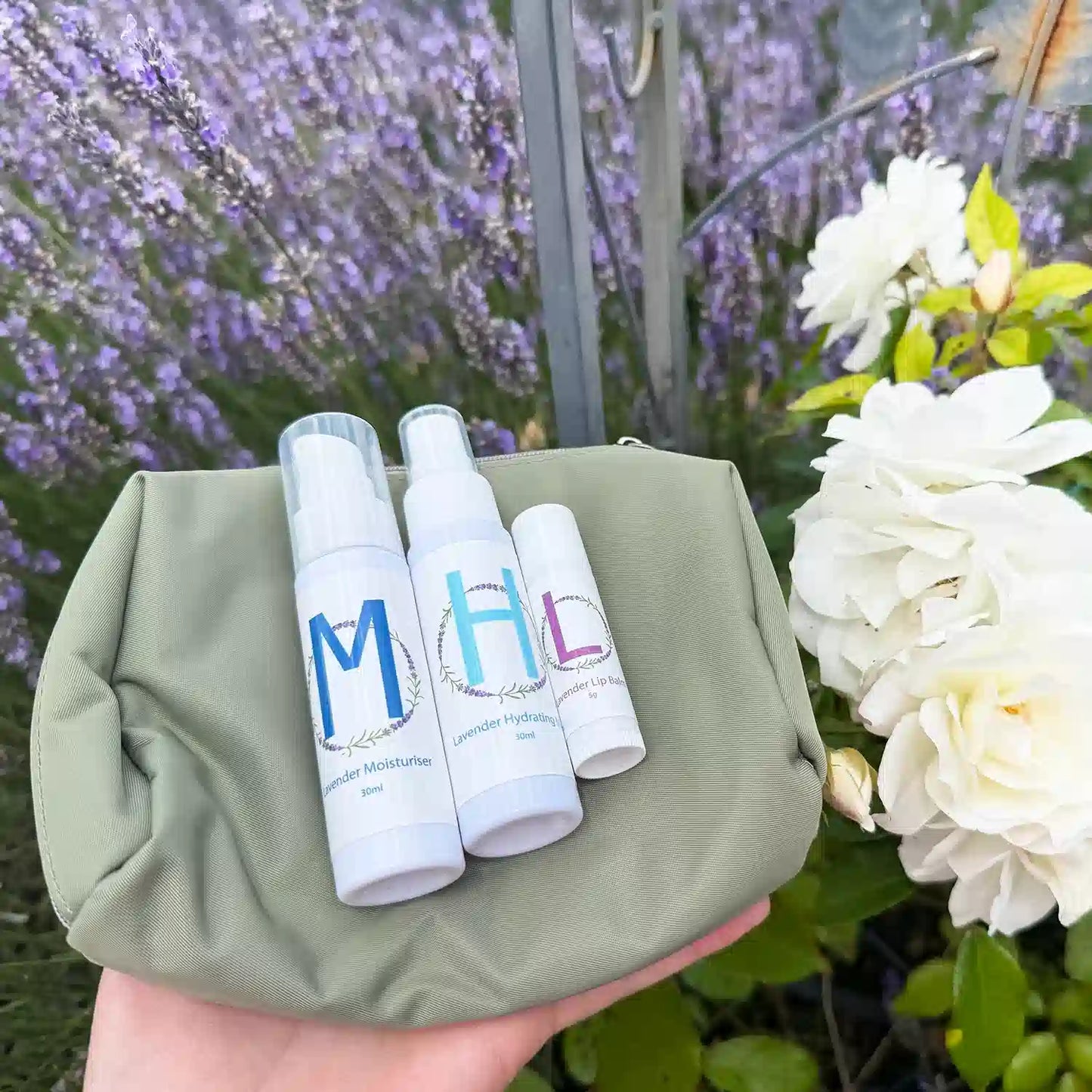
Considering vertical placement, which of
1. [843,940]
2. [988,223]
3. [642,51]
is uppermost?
[642,51]

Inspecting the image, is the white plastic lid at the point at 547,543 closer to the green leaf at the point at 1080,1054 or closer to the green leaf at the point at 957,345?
the green leaf at the point at 957,345

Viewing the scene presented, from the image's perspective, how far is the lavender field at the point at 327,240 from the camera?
54cm

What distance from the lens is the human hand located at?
0.41 metres

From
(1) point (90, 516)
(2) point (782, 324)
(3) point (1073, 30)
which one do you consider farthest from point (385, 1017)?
(3) point (1073, 30)

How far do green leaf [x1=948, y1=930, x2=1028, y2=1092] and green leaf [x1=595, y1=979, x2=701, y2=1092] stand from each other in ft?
0.75

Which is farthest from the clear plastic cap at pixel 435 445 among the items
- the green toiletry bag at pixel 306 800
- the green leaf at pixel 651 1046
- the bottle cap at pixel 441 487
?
the green leaf at pixel 651 1046

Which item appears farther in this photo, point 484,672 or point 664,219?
point 664,219

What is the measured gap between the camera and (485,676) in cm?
40

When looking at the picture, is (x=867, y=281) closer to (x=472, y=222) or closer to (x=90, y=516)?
(x=472, y=222)

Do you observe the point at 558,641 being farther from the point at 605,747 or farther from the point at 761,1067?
the point at 761,1067

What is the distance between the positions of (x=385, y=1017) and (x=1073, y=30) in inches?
29.4

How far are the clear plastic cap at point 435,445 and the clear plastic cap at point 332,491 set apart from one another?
2 cm

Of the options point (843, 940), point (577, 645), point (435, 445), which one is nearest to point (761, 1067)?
point (843, 940)

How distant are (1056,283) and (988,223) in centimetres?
5
